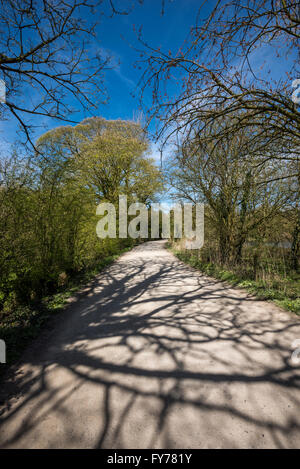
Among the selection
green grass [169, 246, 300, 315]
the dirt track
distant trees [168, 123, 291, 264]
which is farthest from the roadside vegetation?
green grass [169, 246, 300, 315]

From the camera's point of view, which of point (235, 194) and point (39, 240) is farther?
point (235, 194)

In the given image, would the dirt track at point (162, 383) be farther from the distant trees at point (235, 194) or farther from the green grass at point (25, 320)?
the distant trees at point (235, 194)

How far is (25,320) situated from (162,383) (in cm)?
289

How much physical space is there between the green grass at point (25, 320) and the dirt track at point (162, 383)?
10.7 inches

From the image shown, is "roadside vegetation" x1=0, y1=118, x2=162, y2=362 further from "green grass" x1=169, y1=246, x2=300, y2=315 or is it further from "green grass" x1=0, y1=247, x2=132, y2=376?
"green grass" x1=169, y1=246, x2=300, y2=315

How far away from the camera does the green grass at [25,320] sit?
9.02ft

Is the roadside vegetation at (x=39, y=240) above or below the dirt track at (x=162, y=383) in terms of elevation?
above

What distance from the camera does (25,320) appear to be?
3.43 metres

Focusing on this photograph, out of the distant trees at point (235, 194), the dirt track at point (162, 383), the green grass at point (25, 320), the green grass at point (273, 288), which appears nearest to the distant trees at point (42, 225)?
the green grass at point (25, 320)

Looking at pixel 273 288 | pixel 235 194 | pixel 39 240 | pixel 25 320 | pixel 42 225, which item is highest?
pixel 235 194

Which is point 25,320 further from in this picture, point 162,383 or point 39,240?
point 162,383

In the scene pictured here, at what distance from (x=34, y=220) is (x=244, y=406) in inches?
186

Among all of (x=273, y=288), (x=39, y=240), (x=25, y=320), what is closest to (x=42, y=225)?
(x=39, y=240)

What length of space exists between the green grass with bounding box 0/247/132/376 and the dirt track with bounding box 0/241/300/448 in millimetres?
→ 272
